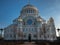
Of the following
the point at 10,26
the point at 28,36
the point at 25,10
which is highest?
the point at 25,10

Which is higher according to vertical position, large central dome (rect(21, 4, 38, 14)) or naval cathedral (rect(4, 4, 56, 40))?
large central dome (rect(21, 4, 38, 14))

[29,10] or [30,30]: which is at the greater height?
[29,10]

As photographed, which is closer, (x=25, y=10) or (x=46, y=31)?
(x=46, y=31)

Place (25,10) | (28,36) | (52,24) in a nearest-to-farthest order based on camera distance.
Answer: (28,36) < (52,24) < (25,10)

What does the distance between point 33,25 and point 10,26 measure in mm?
10145

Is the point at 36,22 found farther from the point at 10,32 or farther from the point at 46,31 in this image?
the point at 10,32

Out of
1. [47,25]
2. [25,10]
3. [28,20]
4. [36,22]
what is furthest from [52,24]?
[25,10]

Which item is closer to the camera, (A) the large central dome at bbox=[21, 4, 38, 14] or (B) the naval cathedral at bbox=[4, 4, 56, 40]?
(B) the naval cathedral at bbox=[4, 4, 56, 40]

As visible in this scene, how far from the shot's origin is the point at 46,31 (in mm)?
50125

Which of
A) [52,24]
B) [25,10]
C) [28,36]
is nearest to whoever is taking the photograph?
[28,36]

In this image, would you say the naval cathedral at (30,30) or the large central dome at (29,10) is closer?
the naval cathedral at (30,30)

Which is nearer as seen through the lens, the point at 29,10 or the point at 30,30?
the point at 30,30

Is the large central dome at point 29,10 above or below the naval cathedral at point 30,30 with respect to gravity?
above

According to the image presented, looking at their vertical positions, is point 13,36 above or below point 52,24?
below
